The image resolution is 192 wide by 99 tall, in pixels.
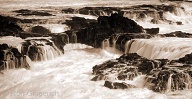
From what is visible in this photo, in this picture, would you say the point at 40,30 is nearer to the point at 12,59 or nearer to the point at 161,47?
the point at 12,59

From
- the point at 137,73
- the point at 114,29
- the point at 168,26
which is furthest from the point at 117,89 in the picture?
the point at 168,26

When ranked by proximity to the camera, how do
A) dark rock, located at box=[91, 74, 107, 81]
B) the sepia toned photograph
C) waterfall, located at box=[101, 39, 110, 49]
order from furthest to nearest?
1. waterfall, located at box=[101, 39, 110, 49]
2. dark rock, located at box=[91, 74, 107, 81]
3. the sepia toned photograph

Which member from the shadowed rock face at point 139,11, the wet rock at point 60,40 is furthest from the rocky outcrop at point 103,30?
the shadowed rock face at point 139,11

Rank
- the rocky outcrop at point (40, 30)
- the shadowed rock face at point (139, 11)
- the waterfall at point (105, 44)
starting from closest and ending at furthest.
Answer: the waterfall at point (105, 44)
the rocky outcrop at point (40, 30)
the shadowed rock face at point (139, 11)

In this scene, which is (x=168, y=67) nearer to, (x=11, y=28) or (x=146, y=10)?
(x=11, y=28)

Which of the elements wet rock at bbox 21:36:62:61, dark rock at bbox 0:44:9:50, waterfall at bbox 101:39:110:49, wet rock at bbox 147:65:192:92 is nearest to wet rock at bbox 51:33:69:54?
wet rock at bbox 21:36:62:61

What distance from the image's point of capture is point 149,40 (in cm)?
1609

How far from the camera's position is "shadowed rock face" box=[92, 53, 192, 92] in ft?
34.8

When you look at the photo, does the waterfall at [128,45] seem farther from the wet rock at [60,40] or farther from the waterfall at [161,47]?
→ the wet rock at [60,40]

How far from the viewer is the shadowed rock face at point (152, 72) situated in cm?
1062

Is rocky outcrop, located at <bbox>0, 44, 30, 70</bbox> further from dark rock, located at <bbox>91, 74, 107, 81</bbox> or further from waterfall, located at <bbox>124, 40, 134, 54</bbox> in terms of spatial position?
waterfall, located at <bbox>124, 40, 134, 54</bbox>

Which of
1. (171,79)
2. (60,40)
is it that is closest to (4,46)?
(60,40)

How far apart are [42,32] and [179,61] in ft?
29.4

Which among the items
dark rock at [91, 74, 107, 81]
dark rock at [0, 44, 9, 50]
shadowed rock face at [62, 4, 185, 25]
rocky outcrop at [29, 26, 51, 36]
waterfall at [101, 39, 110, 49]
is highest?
shadowed rock face at [62, 4, 185, 25]
